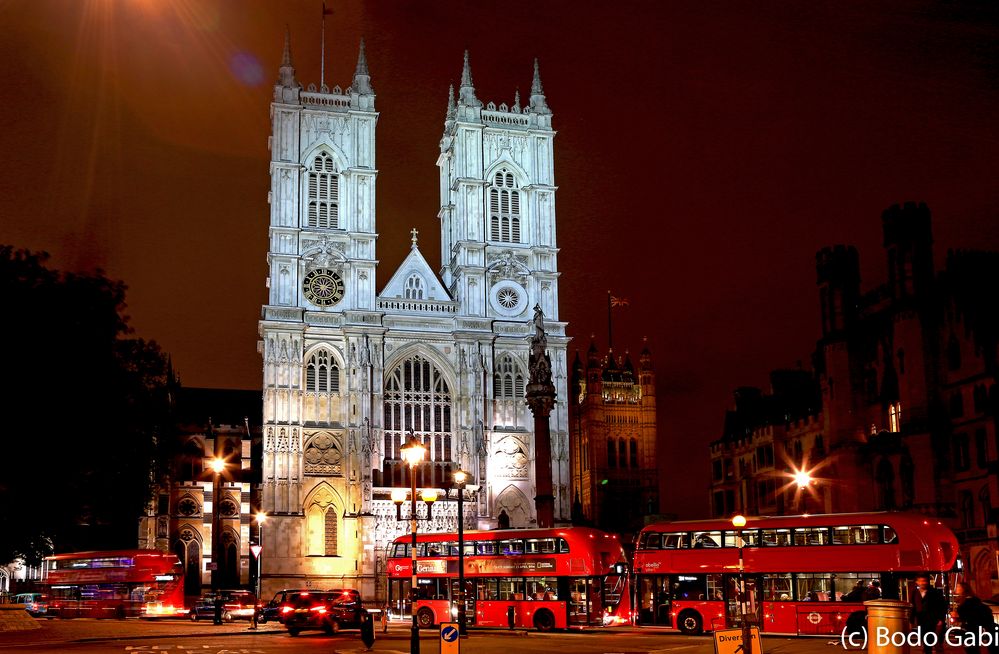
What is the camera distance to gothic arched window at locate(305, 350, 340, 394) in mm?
67375

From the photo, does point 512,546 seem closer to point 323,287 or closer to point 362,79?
point 323,287

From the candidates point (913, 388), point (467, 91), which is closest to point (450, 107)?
point (467, 91)

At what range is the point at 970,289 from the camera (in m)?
52.6

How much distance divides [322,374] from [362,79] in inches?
752

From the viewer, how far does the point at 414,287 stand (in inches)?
2825

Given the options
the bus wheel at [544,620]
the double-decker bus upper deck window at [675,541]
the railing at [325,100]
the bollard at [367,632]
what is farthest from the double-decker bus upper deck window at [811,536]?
the railing at [325,100]

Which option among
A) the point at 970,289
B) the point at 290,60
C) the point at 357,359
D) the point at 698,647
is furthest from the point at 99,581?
the point at 970,289

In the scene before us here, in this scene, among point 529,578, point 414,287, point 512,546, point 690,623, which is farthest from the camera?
point 414,287

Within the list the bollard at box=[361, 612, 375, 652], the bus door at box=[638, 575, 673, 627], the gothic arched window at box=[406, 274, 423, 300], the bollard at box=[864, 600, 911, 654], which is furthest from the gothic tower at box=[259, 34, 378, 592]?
the bollard at box=[864, 600, 911, 654]

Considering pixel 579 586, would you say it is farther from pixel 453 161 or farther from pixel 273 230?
pixel 453 161

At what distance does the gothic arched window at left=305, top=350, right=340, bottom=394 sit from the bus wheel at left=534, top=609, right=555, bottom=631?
33068 millimetres

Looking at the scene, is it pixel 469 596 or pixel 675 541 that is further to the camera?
pixel 469 596

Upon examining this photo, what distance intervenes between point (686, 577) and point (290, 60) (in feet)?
157

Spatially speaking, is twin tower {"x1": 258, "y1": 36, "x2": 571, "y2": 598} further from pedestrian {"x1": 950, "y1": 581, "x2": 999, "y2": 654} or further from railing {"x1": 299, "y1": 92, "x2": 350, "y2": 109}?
pedestrian {"x1": 950, "y1": 581, "x2": 999, "y2": 654}
